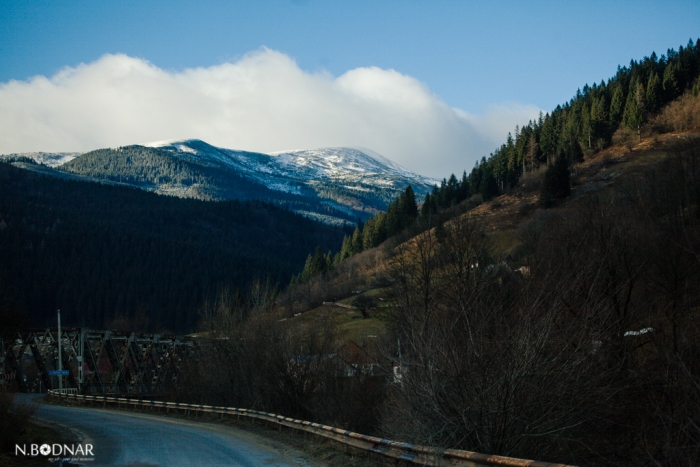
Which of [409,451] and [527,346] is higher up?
[527,346]

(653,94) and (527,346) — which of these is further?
(653,94)

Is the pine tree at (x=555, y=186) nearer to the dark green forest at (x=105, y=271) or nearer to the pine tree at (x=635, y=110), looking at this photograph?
the pine tree at (x=635, y=110)

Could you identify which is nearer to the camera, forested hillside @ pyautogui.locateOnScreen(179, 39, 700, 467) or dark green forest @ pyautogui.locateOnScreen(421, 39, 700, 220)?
forested hillside @ pyautogui.locateOnScreen(179, 39, 700, 467)

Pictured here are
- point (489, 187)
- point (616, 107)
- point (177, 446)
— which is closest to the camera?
point (177, 446)

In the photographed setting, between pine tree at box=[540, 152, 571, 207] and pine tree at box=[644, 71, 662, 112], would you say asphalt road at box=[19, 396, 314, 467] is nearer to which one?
pine tree at box=[540, 152, 571, 207]

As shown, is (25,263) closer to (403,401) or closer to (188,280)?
(188,280)

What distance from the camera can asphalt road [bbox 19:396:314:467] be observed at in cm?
1530

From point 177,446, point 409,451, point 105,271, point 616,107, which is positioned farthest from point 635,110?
point 105,271

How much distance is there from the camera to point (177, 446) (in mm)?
18281

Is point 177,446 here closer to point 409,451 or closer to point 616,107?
point 409,451

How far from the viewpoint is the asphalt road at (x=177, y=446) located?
15305 mm

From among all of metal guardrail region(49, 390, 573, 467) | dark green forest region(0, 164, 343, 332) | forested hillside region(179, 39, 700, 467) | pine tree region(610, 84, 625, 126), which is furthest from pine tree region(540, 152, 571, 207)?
metal guardrail region(49, 390, 573, 467)

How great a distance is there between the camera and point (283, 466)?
14.8 meters

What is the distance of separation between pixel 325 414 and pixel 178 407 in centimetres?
1213
